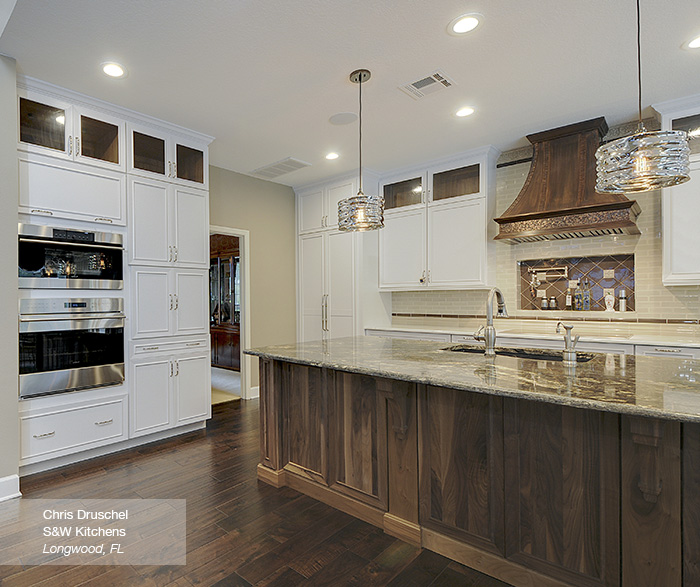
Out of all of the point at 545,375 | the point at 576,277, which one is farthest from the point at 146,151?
the point at 576,277

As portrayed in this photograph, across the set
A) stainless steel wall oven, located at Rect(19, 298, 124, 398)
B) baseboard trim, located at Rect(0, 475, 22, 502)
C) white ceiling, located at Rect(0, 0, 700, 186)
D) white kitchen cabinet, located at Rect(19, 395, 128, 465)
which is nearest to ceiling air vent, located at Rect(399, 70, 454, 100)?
white ceiling, located at Rect(0, 0, 700, 186)

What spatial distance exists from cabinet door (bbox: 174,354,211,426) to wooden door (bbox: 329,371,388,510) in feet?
6.56

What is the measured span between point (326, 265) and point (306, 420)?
3.07 m

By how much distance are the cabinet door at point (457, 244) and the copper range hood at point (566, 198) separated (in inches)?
19.5

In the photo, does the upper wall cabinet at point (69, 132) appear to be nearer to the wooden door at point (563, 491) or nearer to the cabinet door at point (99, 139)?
the cabinet door at point (99, 139)

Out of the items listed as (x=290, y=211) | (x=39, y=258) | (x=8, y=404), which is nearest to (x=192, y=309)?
(x=39, y=258)

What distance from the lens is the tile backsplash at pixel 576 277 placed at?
4043 mm

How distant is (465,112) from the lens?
3670 mm

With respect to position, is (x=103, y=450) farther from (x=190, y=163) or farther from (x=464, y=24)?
(x=464, y=24)

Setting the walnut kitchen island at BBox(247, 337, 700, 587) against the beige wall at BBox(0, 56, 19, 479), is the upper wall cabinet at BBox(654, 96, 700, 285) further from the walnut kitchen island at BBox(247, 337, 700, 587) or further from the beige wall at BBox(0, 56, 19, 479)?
the beige wall at BBox(0, 56, 19, 479)

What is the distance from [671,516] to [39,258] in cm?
387

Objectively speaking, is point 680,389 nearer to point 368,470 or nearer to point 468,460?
point 468,460

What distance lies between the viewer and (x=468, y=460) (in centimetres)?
201

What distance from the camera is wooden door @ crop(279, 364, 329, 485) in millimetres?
2654
